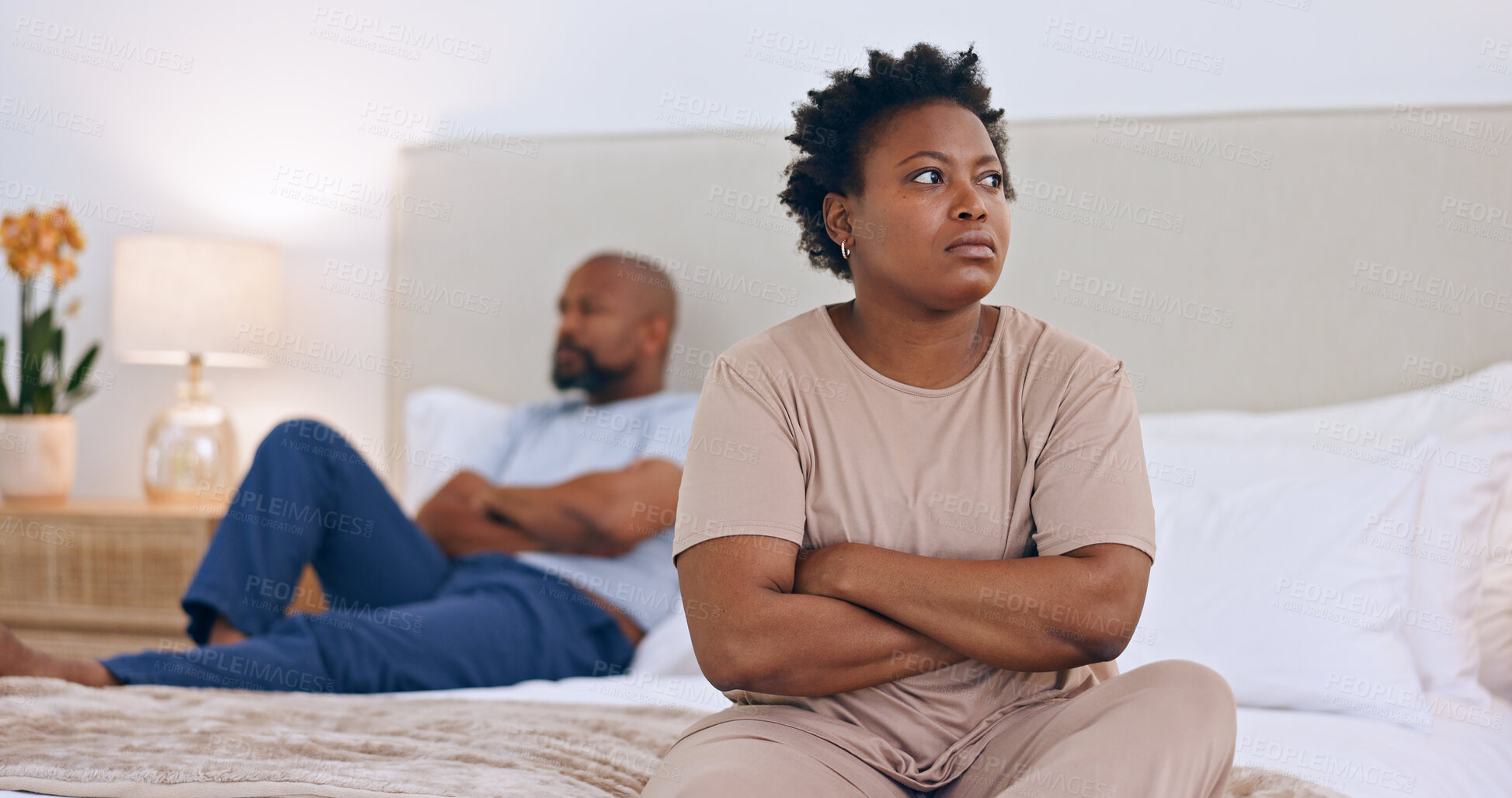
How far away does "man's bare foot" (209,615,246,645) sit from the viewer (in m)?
1.83

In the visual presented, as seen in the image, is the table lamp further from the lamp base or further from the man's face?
the man's face

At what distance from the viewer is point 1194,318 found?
2.27 m

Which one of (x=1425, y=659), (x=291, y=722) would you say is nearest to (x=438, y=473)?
(x=291, y=722)

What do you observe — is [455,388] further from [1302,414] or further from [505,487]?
[1302,414]

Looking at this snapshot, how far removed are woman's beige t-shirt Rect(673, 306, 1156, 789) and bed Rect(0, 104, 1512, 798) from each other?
319mm

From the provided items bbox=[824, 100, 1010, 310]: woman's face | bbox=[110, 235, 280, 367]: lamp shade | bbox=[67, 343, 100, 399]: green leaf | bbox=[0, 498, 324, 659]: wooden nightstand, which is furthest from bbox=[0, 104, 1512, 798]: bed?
bbox=[67, 343, 100, 399]: green leaf

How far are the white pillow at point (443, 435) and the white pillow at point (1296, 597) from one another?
144cm

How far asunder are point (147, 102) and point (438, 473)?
4.71 feet

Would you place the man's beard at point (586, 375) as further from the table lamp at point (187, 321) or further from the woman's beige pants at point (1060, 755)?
the woman's beige pants at point (1060, 755)

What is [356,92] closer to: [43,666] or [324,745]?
[43,666]

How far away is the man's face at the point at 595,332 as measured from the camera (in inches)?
101

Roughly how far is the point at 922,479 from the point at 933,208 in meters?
0.27

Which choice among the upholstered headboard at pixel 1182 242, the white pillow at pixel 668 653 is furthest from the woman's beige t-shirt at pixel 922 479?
the upholstered headboard at pixel 1182 242

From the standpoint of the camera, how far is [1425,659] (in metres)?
1.75
